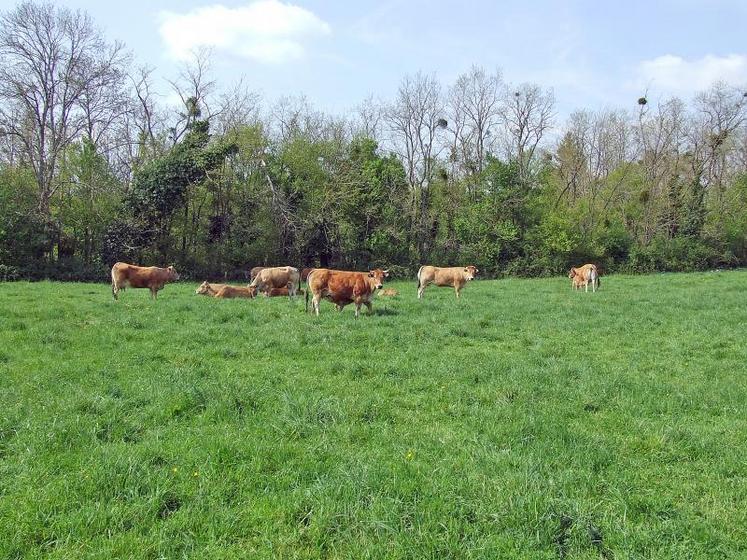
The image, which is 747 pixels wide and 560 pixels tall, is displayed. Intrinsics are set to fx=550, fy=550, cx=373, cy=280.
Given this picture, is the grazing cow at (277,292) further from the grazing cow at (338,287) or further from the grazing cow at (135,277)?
the grazing cow at (338,287)

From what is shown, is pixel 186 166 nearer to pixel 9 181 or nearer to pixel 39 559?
pixel 9 181

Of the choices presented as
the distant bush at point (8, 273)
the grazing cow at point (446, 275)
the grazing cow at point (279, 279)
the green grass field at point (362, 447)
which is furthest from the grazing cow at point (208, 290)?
the distant bush at point (8, 273)

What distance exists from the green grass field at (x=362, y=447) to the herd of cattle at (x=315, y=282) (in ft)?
13.6

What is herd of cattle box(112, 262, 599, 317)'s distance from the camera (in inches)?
575

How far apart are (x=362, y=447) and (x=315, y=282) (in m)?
9.54

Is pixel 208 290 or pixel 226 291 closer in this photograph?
pixel 226 291

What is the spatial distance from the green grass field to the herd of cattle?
416 centimetres

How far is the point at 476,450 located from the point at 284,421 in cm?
201

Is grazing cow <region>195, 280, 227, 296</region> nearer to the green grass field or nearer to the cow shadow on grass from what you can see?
the cow shadow on grass


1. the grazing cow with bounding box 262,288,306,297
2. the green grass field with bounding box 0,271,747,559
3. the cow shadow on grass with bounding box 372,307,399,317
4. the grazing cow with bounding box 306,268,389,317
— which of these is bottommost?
the green grass field with bounding box 0,271,747,559

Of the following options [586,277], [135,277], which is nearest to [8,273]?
[135,277]

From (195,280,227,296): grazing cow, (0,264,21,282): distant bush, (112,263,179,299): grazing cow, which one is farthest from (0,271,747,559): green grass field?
(0,264,21,282): distant bush

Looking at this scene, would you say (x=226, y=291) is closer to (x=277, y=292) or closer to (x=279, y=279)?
(x=277, y=292)

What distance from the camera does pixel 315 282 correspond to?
47.7ft
